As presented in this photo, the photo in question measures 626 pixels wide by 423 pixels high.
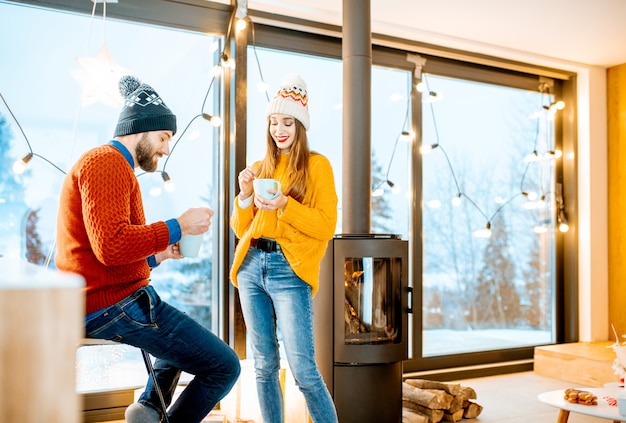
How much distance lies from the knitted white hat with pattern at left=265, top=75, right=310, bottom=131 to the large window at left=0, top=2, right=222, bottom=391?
1118mm

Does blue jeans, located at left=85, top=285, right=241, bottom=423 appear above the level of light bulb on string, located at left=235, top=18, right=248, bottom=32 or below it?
below

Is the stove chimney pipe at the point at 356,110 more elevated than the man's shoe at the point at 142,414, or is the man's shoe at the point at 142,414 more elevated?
the stove chimney pipe at the point at 356,110

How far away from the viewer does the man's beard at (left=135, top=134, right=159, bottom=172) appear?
1.82 m

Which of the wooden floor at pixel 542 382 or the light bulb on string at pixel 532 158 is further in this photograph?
the light bulb on string at pixel 532 158

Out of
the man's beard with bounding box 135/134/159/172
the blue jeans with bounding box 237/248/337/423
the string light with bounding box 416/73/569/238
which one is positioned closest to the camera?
the man's beard with bounding box 135/134/159/172

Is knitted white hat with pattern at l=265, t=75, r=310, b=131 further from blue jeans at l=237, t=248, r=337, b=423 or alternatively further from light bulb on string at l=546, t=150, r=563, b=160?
light bulb on string at l=546, t=150, r=563, b=160

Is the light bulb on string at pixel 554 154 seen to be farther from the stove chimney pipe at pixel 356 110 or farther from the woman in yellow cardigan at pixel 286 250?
the woman in yellow cardigan at pixel 286 250

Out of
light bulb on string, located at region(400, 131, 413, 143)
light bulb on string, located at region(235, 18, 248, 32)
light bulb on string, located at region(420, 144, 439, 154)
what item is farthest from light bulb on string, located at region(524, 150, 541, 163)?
light bulb on string, located at region(235, 18, 248, 32)

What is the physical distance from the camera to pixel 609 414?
204 centimetres

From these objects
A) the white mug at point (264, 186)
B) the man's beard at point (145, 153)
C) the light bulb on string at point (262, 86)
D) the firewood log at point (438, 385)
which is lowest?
the firewood log at point (438, 385)

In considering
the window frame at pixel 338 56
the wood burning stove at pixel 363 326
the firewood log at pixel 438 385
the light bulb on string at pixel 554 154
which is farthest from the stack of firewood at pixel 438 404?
→ the light bulb on string at pixel 554 154

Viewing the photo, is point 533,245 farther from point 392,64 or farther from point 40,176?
point 40,176

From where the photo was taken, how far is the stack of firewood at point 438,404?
9.96 ft

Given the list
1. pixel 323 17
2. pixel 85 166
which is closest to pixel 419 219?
pixel 323 17
